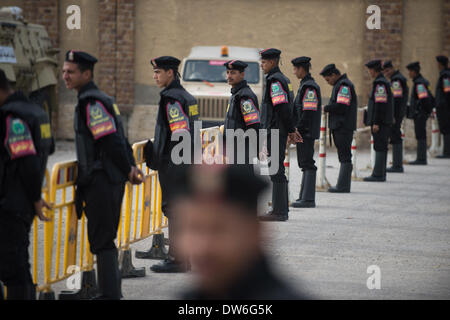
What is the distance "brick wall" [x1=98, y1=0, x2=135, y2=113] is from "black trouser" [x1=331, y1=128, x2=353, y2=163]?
9.80m

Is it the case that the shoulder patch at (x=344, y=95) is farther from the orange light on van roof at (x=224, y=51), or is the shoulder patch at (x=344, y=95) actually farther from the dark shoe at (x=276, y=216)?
the orange light on van roof at (x=224, y=51)

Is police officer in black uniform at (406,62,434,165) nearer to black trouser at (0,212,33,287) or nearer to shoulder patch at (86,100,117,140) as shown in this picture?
shoulder patch at (86,100,117,140)

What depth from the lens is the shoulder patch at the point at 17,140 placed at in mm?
5227

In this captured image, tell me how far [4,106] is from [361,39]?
655 inches

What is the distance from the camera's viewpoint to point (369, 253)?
8.46 m

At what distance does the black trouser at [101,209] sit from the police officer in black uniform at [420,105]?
12.1 metres

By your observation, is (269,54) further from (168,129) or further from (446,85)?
→ (446,85)

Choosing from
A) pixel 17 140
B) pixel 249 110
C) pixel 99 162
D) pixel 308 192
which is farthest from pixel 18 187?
pixel 308 192

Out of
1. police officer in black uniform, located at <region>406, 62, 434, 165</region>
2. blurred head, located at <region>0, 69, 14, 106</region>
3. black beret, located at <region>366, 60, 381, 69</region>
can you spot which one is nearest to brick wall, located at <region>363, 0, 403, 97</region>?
police officer in black uniform, located at <region>406, 62, 434, 165</region>

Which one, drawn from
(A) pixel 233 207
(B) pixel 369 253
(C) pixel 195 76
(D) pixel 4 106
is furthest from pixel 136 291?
(C) pixel 195 76

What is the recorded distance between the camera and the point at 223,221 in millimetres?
2654

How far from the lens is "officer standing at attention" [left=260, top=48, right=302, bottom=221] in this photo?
10.0 metres
